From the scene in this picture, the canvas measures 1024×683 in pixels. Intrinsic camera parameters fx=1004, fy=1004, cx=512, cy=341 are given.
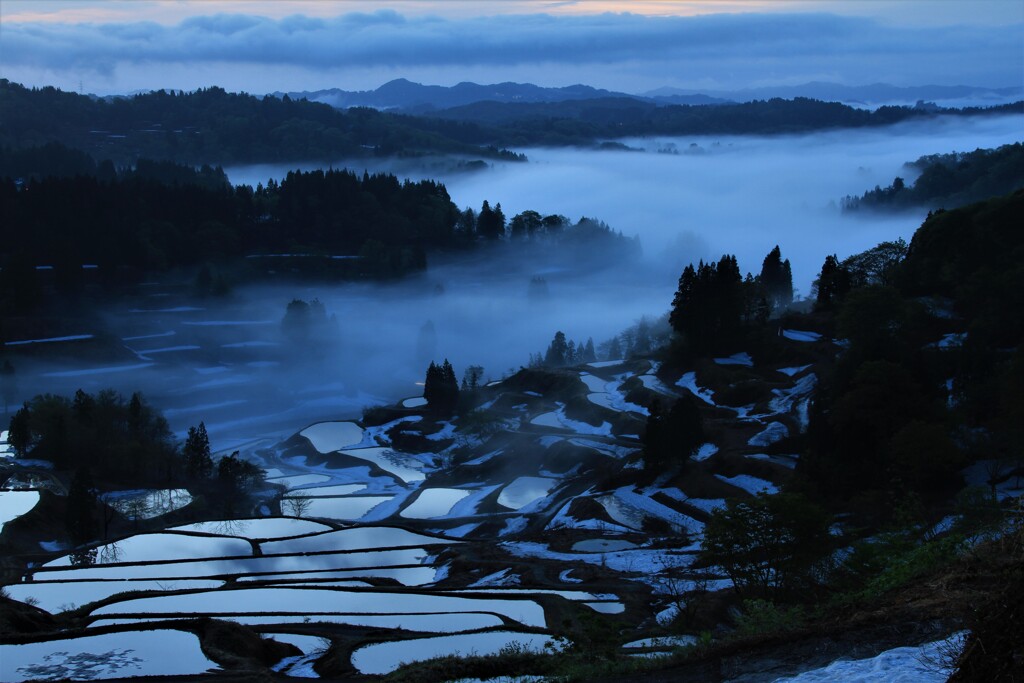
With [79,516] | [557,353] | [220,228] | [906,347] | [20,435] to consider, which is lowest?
[557,353]

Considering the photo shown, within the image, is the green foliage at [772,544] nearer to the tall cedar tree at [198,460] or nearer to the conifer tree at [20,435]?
the tall cedar tree at [198,460]

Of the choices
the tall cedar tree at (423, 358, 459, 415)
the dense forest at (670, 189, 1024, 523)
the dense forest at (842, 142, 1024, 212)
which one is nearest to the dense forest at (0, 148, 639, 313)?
the tall cedar tree at (423, 358, 459, 415)

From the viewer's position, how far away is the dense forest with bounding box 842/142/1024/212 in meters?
121

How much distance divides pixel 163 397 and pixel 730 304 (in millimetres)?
47485

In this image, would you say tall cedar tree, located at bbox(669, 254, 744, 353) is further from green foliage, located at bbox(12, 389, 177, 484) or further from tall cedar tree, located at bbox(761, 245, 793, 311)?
green foliage, located at bbox(12, 389, 177, 484)

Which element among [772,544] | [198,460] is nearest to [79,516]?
[198,460]

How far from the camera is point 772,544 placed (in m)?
24.2

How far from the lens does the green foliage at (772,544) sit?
2411 centimetres

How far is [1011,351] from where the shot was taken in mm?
44250

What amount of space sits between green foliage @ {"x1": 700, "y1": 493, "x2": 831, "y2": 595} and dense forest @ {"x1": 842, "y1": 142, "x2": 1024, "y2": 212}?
310 feet

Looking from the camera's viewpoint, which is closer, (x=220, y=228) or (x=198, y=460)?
(x=198, y=460)

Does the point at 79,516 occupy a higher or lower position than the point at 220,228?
lower

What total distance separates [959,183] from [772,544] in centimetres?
12912

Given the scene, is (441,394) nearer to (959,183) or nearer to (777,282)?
(777,282)
